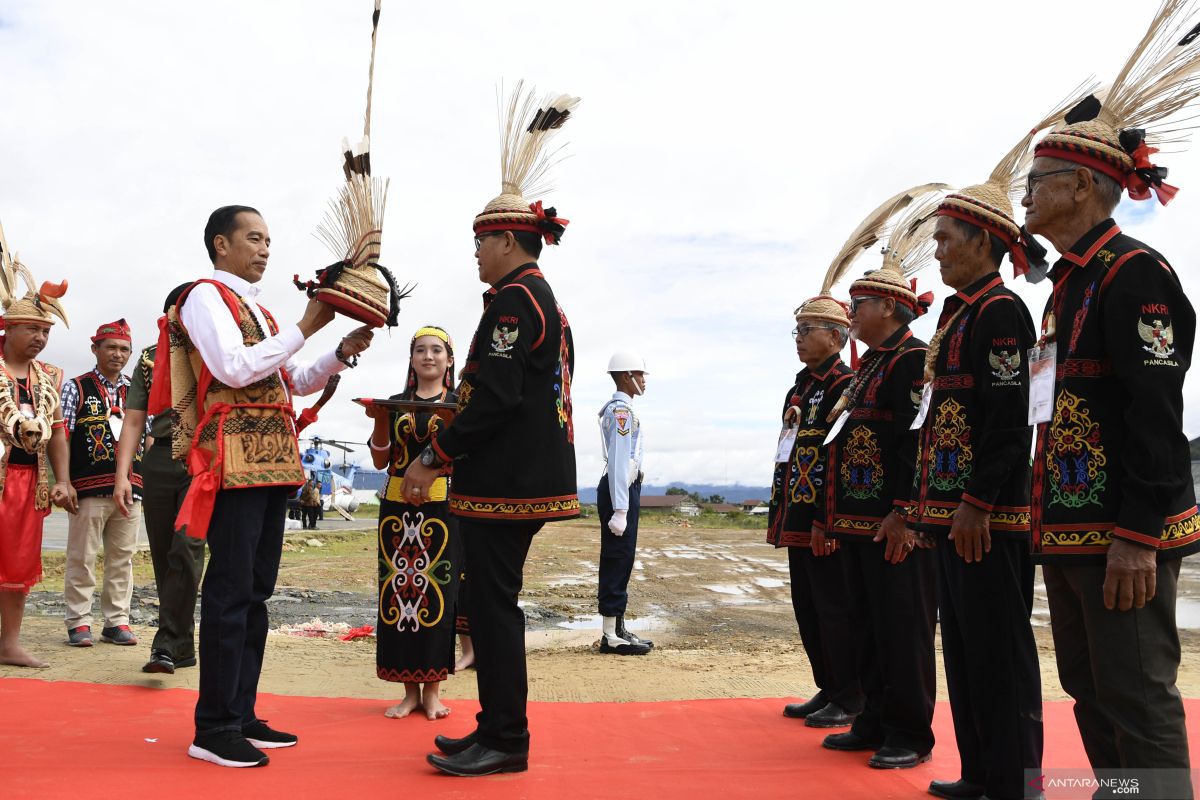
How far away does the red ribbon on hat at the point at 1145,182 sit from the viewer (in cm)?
281

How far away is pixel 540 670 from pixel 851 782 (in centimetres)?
287

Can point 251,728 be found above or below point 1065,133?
below

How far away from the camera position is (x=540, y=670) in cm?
619

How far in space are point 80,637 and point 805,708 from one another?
461cm

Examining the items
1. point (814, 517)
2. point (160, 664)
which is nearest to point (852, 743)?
point (814, 517)

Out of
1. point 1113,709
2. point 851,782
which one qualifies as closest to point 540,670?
point 851,782

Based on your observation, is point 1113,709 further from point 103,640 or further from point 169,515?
point 103,640

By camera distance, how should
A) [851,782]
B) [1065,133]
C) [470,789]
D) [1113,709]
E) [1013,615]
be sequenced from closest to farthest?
[1113,709] → [1065,133] → [1013,615] → [470,789] → [851,782]

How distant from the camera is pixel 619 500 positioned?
7.17 m

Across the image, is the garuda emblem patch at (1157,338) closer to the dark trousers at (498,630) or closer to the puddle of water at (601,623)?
the dark trousers at (498,630)

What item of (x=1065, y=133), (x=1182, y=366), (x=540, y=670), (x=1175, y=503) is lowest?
(x=540, y=670)

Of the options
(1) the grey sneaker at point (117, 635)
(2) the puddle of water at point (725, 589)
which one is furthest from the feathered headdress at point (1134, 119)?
(2) the puddle of water at point (725, 589)

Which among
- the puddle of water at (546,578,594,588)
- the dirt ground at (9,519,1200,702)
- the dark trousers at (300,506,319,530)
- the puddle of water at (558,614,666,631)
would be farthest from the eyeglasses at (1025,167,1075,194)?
the dark trousers at (300,506,319,530)

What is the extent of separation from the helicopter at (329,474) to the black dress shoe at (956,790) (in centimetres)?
2693
